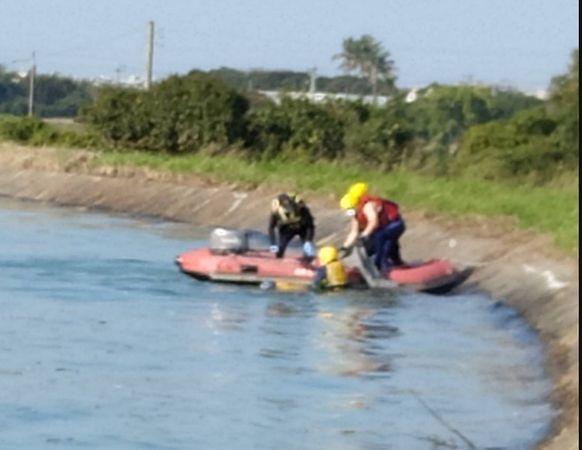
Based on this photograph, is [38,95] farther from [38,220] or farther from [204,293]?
[204,293]

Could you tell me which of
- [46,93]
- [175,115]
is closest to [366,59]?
[46,93]

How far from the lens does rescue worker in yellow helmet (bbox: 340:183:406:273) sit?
27.3 m

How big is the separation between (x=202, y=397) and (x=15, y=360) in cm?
301

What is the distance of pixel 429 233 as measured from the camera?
33.4 meters

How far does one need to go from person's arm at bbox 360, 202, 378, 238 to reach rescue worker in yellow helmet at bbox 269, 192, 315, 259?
1.19 metres

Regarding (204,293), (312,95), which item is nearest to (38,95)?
(312,95)

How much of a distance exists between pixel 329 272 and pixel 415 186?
11.9 metres

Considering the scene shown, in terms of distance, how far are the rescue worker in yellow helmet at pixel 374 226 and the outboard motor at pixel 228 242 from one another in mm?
1657

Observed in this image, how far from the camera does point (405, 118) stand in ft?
182

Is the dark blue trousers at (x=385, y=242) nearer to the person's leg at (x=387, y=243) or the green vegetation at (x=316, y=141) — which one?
the person's leg at (x=387, y=243)

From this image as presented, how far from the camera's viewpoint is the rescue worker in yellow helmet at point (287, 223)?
2839 centimetres

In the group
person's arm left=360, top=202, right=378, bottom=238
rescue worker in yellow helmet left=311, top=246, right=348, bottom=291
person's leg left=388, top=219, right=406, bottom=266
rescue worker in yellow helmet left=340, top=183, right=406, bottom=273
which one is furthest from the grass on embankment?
rescue worker in yellow helmet left=311, top=246, right=348, bottom=291

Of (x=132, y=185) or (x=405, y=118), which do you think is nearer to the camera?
(x=132, y=185)

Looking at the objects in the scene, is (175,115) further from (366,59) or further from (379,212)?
(366,59)
